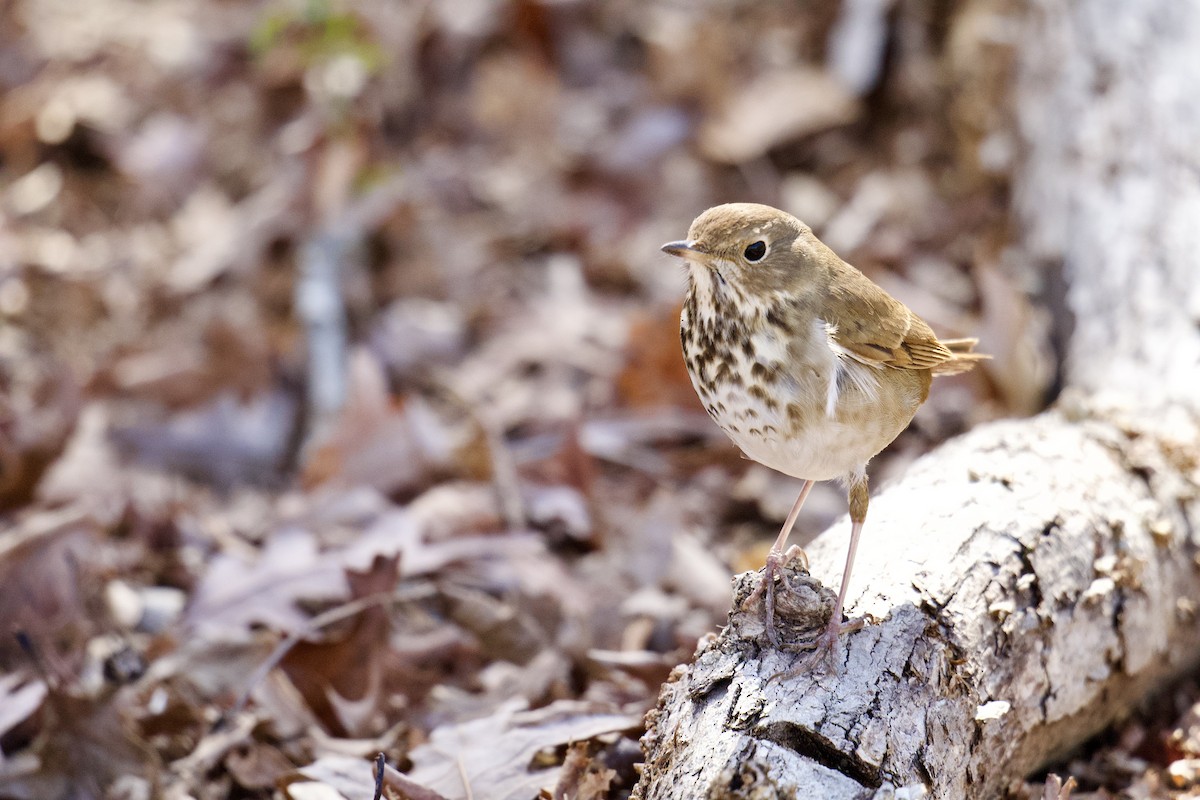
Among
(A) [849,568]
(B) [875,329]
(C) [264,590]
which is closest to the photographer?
(A) [849,568]

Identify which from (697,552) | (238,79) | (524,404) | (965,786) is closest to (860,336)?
(965,786)

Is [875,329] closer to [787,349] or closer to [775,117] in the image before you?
[787,349]

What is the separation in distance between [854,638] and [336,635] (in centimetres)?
157

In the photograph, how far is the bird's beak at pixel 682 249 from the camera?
8.61 ft

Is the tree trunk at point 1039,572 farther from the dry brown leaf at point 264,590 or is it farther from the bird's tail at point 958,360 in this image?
the dry brown leaf at point 264,590

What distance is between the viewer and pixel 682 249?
2639 millimetres

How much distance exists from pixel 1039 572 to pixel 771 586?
0.72 meters

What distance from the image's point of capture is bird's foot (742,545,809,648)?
2365 mm

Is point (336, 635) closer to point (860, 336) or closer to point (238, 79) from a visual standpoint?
point (860, 336)

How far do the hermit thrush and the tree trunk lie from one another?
0.21m

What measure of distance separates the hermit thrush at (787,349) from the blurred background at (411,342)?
2.51 ft

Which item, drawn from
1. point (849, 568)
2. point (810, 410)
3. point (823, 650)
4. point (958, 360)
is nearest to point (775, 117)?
point (958, 360)

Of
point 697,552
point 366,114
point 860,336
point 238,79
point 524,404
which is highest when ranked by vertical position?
point 238,79

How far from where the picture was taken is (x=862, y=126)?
6012 mm
